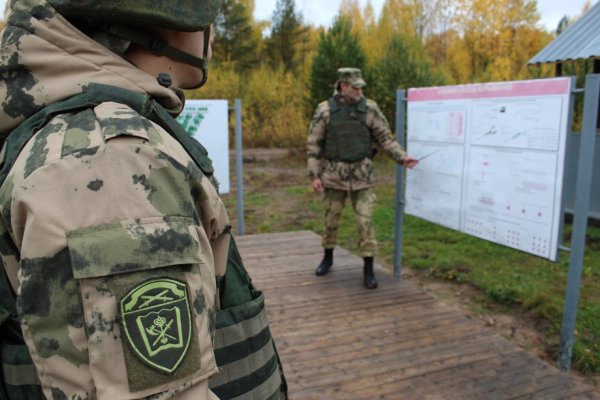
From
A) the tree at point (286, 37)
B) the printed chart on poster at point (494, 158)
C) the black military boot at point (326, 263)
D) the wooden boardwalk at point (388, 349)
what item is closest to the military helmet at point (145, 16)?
the wooden boardwalk at point (388, 349)

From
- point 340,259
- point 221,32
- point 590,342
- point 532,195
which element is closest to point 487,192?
point 532,195

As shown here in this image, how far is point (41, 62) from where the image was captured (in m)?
0.92

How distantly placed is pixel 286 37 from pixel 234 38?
11.9 feet

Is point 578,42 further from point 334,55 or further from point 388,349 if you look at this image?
point 334,55

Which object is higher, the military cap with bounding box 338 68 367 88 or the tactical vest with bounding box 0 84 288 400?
the military cap with bounding box 338 68 367 88

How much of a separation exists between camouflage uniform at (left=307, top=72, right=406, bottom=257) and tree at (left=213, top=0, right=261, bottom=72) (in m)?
23.5

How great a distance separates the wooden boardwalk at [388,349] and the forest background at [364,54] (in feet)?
19.5

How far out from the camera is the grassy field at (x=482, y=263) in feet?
12.3

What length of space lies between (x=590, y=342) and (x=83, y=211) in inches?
146

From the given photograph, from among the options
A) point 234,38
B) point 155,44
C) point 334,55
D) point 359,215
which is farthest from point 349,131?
point 234,38

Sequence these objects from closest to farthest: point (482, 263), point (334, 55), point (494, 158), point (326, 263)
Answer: point (494, 158)
point (326, 263)
point (482, 263)
point (334, 55)

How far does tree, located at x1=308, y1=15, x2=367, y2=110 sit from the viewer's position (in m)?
13.5

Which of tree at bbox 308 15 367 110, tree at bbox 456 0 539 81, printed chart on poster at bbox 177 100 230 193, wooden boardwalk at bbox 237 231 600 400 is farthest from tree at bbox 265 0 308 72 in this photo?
Answer: wooden boardwalk at bbox 237 231 600 400

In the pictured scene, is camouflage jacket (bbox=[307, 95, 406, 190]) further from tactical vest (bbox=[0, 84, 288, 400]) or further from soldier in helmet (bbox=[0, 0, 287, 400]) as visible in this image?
soldier in helmet (bbox=[0, 0, 287, 400])
